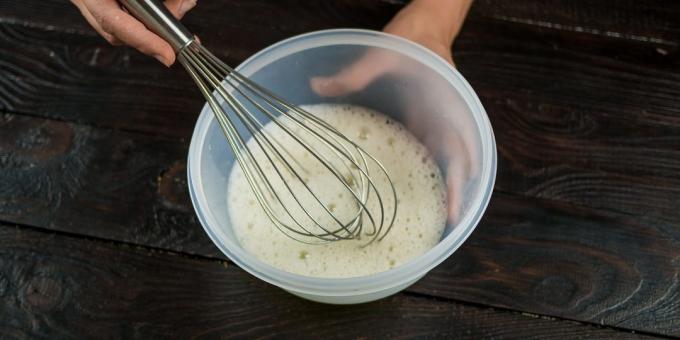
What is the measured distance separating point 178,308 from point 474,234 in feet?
1.04

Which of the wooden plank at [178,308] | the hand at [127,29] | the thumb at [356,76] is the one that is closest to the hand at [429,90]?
the thumb at [356,76]

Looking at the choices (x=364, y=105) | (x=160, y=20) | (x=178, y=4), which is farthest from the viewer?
(x=364, y=105)

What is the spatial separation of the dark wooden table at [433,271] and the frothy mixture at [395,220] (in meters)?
0.06

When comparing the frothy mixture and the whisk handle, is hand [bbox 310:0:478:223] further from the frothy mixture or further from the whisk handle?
the whisk handle

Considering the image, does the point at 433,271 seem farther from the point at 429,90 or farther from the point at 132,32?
the point at 132,32

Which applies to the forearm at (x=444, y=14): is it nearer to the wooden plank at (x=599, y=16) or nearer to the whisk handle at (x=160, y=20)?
the wooden plank at (x=599, y=16)

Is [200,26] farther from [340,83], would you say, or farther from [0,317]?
[0,317]

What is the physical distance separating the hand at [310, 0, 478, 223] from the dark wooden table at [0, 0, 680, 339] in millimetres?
45

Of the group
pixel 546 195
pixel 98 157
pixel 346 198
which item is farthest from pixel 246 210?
pixel 546 195

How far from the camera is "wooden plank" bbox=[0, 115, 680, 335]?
67 centimetres

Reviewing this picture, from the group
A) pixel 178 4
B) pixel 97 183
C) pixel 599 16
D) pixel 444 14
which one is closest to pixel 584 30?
pixel 599 16

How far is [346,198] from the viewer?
65 cm

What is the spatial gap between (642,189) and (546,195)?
0.11m

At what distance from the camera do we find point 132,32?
50 cm
